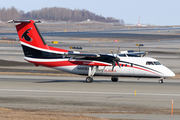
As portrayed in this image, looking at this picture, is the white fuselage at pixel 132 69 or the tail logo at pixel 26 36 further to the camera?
the tail logo at pixel 26 36

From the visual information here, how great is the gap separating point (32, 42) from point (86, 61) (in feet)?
21.8

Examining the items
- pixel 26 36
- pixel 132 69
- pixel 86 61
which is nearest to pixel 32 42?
pixel 26 36

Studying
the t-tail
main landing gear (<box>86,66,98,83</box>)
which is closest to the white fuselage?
main landing gear (<box>86,66,98,83</box>)

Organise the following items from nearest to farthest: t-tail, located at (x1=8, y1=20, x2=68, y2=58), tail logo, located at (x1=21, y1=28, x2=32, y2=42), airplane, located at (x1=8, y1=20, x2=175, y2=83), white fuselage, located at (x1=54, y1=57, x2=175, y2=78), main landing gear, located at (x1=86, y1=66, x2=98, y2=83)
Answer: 1. white fuselage, located at (x1=54, y1=57, x2=175, y2=78)
2. airplane, located at (x1=8, y1=20, x2=175, y2=83)
3. main landing gear, located at (x1=86, y1=66, x2=98, y2=83)
4. t-tail, located at (x1=8, y1=20, x2=68, y2=58)
5. tail logo, located at (x1=21, y1=28, x2=32, y2=42)

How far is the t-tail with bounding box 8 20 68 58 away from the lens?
1427 inches

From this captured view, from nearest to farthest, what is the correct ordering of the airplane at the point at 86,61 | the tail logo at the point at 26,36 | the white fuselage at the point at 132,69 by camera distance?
the white fuselage at the point at 132,69, the airplane at the point at 86,61, the tail logo at the point at 26,36

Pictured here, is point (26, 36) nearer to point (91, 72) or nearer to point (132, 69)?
point (91, 72)

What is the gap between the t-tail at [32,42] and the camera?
36.2 metres

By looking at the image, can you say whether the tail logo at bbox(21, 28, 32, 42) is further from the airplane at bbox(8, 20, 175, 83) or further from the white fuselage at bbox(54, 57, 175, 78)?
the white fuselage at bbox(54, 57, 175, 78)

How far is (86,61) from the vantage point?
35.6 meters

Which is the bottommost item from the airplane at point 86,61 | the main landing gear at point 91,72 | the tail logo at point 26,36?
the main landing gear at point 91,72

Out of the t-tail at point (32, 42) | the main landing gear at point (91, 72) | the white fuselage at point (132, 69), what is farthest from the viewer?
the t-tail at point (32, 42)

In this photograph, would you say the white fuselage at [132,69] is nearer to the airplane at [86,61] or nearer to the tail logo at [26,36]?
the airplane at [86,61]

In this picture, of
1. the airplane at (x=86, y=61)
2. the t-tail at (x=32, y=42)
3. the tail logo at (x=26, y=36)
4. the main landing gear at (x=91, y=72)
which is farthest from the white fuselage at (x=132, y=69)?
the tail logo at (x=26, y=36)
